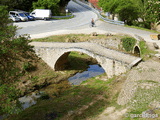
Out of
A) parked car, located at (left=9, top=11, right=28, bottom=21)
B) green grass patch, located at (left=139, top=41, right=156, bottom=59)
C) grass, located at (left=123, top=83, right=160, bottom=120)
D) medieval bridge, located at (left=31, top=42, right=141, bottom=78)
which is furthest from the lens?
parked car, located at (left=9, top=11, right=28, bottom=21)

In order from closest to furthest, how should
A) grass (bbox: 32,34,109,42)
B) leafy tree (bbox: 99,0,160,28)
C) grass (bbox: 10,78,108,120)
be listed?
grass (bbox: 10,78,108,120) < grass (bbox: 32,34,109,42) < leafy tree (bbox: 99,0,160,28)

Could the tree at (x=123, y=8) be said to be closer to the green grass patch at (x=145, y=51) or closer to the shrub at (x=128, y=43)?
the shrub at (x=128, y=43)

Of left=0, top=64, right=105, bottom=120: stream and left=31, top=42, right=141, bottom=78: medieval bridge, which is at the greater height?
left=31, top=42, right=141, bottom=78: medieval bridge

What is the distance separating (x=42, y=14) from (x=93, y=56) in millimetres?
23037

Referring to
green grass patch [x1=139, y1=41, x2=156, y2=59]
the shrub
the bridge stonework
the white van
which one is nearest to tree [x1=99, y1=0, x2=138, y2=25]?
the shrub

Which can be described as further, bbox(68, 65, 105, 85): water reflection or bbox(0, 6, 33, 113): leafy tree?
bbox(68, 65, 105, 85): water reflection

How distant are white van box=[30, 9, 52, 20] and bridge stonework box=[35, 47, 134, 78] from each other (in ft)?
55.2

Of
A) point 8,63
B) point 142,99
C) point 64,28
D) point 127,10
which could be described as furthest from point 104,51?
point 127,10

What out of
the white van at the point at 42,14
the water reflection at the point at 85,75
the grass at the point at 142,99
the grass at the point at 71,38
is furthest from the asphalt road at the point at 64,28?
the grass at the point at 142,99

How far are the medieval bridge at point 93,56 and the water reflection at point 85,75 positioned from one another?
268 centimetres

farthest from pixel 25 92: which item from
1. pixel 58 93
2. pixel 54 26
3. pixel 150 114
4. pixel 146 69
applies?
pixel 54 26

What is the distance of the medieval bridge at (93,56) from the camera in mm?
20922

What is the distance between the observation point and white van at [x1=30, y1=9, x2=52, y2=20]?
41.9 meters

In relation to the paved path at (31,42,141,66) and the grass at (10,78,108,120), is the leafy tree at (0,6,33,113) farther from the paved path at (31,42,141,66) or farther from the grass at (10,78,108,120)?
the paved path at (31,42,141,66)
